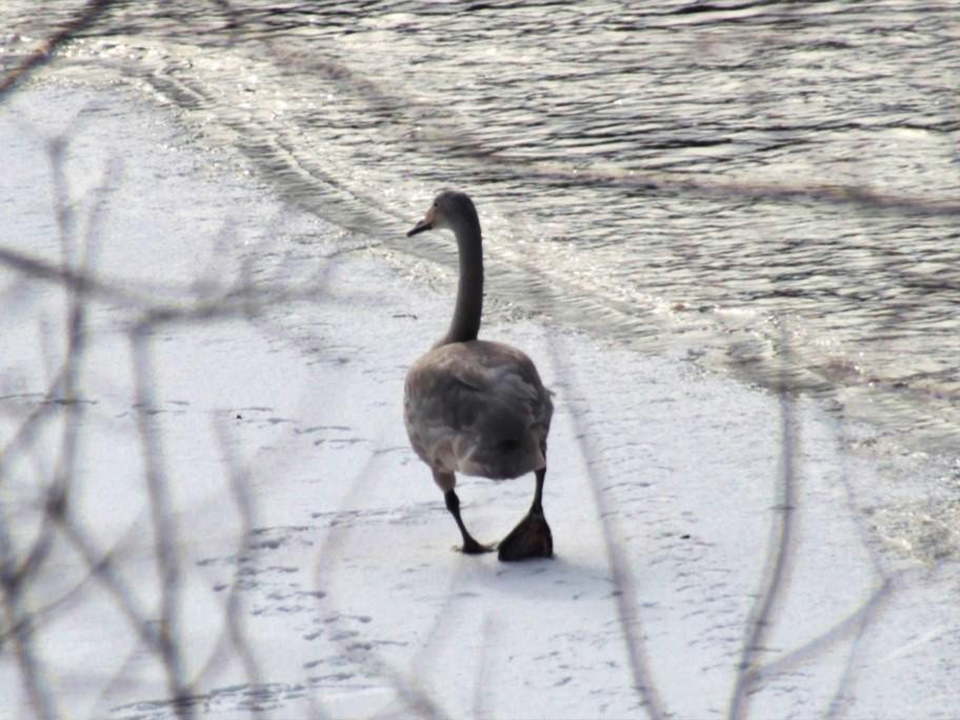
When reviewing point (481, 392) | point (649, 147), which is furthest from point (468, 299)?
point (649, 147)

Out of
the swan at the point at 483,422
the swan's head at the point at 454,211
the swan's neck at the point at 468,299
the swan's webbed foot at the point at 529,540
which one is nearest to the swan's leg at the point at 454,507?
the swan at the point at 483,422

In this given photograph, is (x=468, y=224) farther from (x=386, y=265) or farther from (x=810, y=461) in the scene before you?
(x=386, y=265)

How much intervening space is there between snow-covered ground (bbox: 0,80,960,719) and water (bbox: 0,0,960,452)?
17.2 inches

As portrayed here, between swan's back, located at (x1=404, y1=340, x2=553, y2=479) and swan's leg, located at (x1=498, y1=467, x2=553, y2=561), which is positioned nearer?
swan's back, located at (x1=404, y1=340, x2=553, y2=479)

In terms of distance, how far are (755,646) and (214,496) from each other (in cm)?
178

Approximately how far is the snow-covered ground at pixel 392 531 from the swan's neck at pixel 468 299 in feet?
1.41

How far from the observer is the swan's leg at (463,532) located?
506cm

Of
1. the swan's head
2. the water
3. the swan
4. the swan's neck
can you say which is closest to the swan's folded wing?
the swan

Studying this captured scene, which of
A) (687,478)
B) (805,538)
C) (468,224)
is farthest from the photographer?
(468,224)

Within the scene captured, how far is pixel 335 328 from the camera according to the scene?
22.5 ft

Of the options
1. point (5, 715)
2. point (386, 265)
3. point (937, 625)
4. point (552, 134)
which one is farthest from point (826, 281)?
point (5, 715)

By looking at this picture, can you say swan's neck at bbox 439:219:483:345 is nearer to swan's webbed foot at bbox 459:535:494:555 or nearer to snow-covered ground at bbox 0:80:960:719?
snow-covered ground at bbox 0:80:960:719

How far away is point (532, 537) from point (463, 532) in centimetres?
22

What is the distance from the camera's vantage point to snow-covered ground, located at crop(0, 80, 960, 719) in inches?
169
